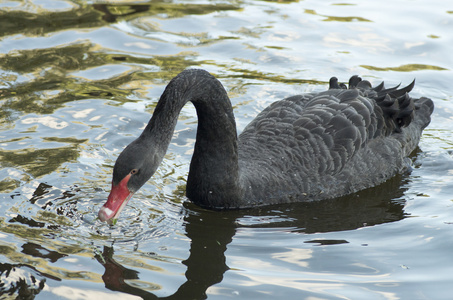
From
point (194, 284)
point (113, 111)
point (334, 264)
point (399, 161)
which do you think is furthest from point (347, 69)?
point (194, 284)

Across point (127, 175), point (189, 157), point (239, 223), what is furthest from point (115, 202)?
point (189, 157)

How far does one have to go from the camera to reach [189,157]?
8992 millimetres

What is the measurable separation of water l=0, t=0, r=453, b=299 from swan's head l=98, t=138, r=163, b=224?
18.9 inches

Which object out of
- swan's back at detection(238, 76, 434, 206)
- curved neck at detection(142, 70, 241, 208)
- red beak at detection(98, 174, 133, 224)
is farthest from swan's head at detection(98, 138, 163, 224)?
swan's back at detection(238, 76, 434, 206)

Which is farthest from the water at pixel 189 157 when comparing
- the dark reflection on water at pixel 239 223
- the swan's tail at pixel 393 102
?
the swan's tail at pixel 393 102

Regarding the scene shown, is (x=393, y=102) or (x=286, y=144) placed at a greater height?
(x=393, y=102)

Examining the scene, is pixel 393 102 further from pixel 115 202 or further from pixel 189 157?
pixel 115 202

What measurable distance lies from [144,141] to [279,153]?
208cm

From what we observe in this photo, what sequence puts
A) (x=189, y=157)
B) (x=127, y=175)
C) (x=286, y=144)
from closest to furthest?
(x=127, y=175)
(x=286, y=144)
(x=189, y=157)

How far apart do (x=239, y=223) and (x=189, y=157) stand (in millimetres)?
1786

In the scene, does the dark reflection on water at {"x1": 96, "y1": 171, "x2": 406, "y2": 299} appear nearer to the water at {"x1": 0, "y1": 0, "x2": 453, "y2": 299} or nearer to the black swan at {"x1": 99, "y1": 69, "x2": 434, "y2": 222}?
the water at {"x1": 0, "y1": 0, "x2": 453, "y2": 299}

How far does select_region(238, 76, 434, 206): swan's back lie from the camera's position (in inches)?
312

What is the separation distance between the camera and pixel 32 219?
7.12 meters

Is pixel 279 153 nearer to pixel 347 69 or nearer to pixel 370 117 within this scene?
pixel 370 117
